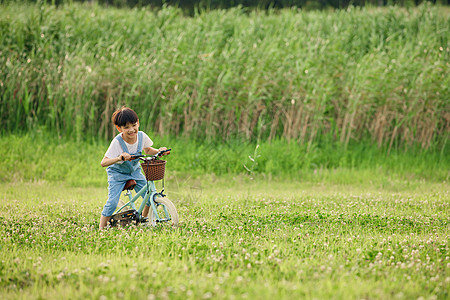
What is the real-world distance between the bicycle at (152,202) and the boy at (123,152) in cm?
12

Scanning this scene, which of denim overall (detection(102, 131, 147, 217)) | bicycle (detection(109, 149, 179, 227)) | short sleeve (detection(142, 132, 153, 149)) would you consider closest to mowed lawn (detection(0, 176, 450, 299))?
bicycle (detection(109, 149, 179, 227))

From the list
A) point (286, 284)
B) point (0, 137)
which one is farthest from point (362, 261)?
point (0, 137)

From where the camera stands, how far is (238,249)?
18.6 ft

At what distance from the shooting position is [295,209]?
27.1ft

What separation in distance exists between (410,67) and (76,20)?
38.7 feet

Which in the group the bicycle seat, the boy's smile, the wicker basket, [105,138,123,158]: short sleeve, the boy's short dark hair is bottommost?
the bicycle seat

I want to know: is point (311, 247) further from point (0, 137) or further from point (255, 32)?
point (255, 32)

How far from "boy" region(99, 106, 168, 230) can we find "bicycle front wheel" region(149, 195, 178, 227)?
265 millimetres

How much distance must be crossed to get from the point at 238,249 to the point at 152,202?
Result: 1.57 metres

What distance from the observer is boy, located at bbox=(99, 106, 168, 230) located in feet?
21.7

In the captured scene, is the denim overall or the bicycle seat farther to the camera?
the bicycle seat

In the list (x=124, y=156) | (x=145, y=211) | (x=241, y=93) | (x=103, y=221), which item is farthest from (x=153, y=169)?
(x=241, y=93)

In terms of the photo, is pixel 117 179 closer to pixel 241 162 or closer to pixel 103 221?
pixel 103 221

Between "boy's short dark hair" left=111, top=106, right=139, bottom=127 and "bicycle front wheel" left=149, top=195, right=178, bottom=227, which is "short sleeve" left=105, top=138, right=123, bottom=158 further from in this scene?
"bicycle front wheel" left=149, top=195, right=178, bottom=227
